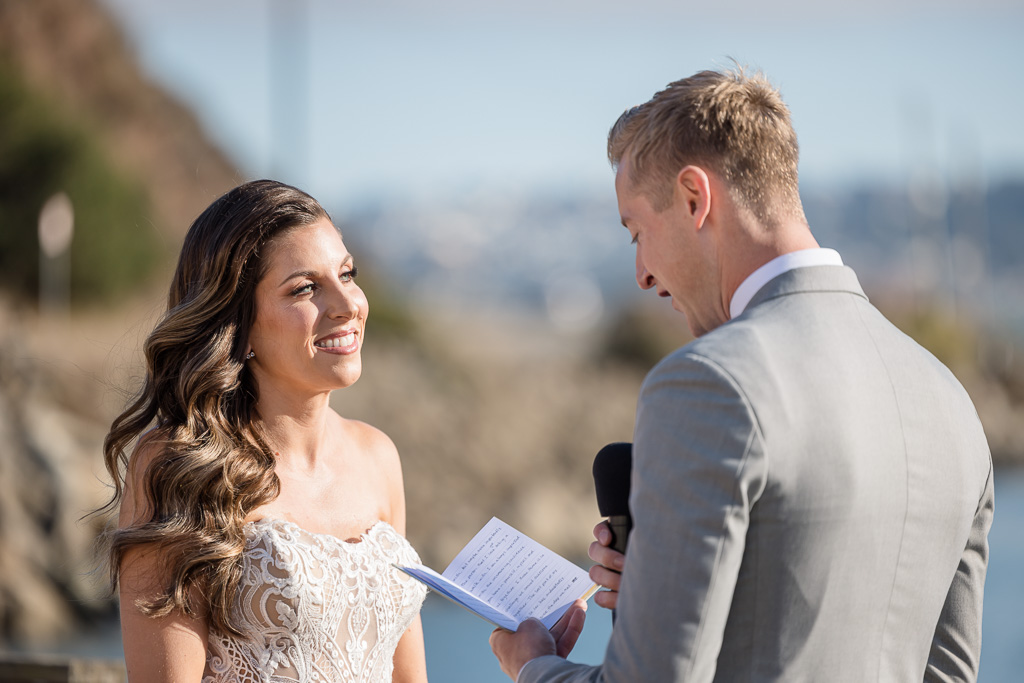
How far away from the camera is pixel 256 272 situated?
3115mm

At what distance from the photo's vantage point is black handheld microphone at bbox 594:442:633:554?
7.30ft

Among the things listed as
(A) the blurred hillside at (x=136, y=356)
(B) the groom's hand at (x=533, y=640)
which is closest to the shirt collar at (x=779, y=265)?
(B) the groom's hand at (x=533, y=640)

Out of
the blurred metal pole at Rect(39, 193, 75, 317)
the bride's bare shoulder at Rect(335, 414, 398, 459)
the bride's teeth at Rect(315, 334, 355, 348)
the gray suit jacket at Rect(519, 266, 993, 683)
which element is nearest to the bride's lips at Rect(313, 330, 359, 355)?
the bride's teeth at Rect(315, 334, 355, 348)

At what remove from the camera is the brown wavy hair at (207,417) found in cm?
279

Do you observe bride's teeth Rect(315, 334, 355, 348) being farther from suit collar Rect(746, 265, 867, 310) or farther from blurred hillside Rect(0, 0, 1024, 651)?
blurred hillside Rect(0, 0, 1024, 651)

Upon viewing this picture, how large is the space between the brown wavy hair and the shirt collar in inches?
60.3

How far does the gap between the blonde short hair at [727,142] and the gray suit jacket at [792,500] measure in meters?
0.19

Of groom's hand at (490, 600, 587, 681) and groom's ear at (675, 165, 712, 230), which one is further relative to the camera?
groom's hand at (490, 600, 587, 681)

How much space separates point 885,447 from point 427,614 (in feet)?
53.9

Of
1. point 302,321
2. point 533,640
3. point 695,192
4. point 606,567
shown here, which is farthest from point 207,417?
point 695,192

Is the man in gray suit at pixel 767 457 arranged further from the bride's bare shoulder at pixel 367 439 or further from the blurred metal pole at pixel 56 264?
the blurred metal pole at pixel 56 264

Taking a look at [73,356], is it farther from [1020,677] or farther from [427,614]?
[1020,677]

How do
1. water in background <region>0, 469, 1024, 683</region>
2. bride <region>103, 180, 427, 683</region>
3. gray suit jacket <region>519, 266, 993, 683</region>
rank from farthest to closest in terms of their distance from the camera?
water in background <region>0, 469, 1024, 683</region> < bride <region>103, 180, 427, 683</region> < gray suit jacket <region>519, 266, 993, 683</region>

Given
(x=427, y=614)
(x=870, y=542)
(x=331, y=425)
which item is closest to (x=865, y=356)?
(x=870, y=542)
